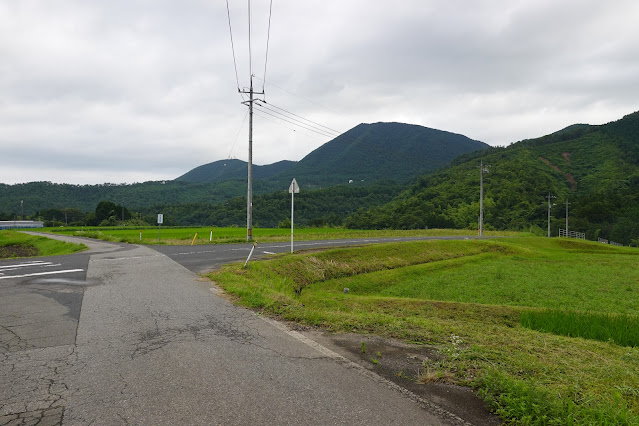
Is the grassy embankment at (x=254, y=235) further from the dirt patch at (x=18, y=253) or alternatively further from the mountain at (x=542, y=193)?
the mountain at (x=542, y=193)

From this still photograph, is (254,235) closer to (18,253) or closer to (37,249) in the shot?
(18,253)

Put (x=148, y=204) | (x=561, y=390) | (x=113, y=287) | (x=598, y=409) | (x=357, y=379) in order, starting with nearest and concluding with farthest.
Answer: (x=598, y=409) → (x=561, y=390) → (x=357, y=379) → (x=113, y=287) → (x=148, y=204)

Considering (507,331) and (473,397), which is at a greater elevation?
(473,397)

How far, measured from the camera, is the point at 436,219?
73.3m

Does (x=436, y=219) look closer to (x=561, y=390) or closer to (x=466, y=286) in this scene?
(x=466, y=286)

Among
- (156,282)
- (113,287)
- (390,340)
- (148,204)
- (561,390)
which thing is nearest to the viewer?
(561,390)

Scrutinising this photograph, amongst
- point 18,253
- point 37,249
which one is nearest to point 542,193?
point 37,249

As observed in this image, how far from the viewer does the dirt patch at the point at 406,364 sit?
12.2 feet

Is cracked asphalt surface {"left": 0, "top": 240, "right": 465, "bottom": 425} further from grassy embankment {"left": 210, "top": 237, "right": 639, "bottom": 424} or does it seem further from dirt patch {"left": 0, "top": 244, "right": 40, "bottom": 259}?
dirt patch {"left": 0, "top": 244, "right": 40, "bottom": 259}

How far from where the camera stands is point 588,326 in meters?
8.48

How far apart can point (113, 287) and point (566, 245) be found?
4440 cm

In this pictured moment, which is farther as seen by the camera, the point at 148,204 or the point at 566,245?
the point at 148,204

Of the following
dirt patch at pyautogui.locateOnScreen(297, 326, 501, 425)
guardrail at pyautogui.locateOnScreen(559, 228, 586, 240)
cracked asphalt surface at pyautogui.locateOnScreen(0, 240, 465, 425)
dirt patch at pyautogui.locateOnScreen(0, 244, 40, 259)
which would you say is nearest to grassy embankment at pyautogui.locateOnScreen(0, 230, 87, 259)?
dirt patch at pyautogui.locateOnScreen(0, 244, 40, 259)

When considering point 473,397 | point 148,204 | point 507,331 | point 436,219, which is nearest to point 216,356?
point 473,397
